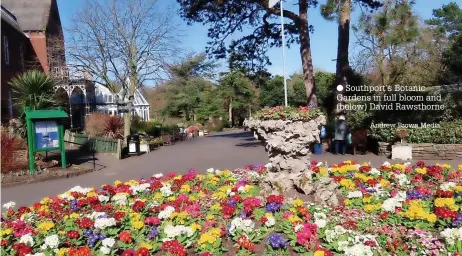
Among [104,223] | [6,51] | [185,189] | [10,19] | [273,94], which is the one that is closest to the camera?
[104,223]

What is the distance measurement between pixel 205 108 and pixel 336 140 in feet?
114

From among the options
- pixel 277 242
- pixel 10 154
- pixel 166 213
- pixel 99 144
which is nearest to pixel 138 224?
pixel 166 213

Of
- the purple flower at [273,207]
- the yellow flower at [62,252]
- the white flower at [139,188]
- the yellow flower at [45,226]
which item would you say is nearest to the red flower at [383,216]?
the purple flower at [273,207]

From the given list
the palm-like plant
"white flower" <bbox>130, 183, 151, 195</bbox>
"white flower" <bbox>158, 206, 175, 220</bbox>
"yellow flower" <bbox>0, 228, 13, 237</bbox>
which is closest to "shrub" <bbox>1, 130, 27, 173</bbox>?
the palm-like plant

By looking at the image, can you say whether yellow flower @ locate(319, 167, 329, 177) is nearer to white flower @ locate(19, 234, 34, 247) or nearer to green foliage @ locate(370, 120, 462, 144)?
white flower @ locate(19, 234, 34, 247)

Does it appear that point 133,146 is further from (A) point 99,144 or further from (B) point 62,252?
(B) point 62,252

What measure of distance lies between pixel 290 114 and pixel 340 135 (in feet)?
30.9

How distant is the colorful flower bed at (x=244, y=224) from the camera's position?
3816mm

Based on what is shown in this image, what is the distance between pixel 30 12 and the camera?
103 ft

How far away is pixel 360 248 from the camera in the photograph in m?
3.46

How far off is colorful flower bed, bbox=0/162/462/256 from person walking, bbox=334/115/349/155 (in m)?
8.19

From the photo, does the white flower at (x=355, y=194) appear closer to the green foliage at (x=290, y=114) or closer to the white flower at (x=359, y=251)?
the green foliage at (x=290, y=114)

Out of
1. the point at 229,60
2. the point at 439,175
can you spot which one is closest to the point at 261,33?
the point at 229,60

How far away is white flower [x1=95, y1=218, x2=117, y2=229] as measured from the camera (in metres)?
4.50
